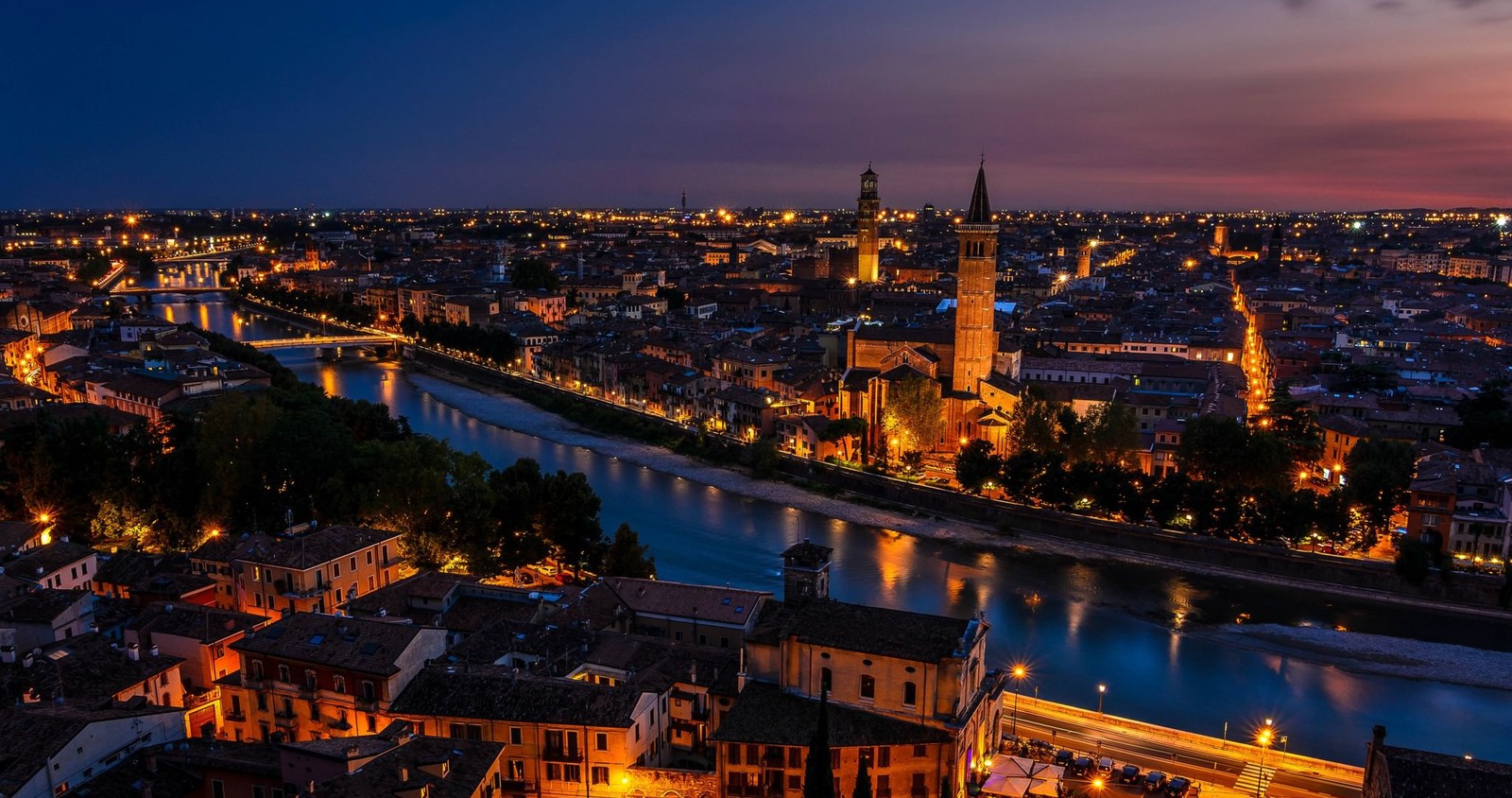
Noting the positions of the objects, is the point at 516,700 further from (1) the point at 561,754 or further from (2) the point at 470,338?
(2) the point at 470,338

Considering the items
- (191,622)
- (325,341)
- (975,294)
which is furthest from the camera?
(325,341)

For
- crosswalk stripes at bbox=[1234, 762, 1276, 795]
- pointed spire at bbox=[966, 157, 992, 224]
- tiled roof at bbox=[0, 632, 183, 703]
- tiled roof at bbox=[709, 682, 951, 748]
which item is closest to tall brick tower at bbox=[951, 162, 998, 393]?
pointed spire at bbox=[966, 157, 992, 224]

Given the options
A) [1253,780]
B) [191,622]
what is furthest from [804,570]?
[191,622]

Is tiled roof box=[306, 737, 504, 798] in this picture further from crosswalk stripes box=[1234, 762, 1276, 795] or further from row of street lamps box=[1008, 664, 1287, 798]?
crosswalk stripes box=[1234, 762, 1276, 795]

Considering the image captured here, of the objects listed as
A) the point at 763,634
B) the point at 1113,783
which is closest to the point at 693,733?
the point at 763,634

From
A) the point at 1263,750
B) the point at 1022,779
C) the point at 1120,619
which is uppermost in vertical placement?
the point at 1022,779

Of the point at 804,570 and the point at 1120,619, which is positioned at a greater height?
the point at 804,570
